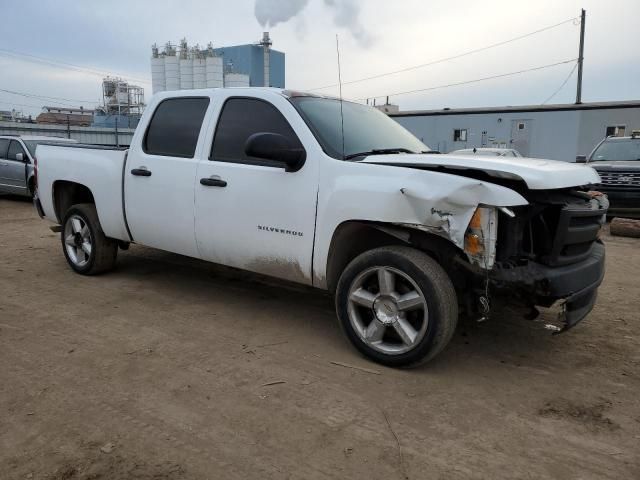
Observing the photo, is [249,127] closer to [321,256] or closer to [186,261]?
[321,256]

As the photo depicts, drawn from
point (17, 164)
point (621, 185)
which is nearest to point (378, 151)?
point (621, 185)

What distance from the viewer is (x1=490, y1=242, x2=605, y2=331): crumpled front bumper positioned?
309cm

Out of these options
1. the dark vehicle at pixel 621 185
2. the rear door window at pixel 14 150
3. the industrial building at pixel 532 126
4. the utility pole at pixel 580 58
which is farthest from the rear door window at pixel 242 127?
the utility pole at pixel 580 58

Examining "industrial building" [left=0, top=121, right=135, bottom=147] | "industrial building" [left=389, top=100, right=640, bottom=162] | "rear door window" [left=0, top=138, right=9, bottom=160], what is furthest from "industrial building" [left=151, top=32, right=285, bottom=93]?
"rear door window" [left=0, top=138, right=9, bottom=160]

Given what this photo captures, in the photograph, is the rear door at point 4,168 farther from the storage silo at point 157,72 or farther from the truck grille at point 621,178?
the storage silo at point 157,72

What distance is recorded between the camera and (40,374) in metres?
3.33

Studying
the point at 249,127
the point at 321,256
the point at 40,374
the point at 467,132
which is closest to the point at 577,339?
the point at 321,256

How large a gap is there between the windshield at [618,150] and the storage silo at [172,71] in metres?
35.4

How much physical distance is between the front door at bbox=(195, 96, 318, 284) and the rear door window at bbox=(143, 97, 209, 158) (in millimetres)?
284

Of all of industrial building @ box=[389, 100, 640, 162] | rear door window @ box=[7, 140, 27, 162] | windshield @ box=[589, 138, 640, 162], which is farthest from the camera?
industrial building @ box=[389, 100, 640, 162]

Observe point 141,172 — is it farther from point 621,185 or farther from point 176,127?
point 621,185

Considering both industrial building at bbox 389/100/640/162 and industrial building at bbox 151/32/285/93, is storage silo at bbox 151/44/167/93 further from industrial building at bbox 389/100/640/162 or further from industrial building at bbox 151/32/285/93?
industrial building at bbox 389/100/640/162

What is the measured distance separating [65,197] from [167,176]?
84.0 inches

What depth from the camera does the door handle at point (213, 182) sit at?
4223 millimetres
